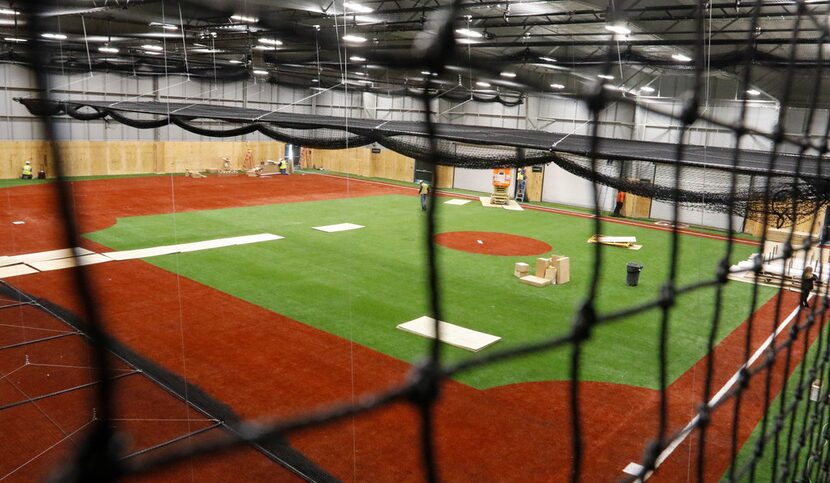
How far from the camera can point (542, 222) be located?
15.3 m

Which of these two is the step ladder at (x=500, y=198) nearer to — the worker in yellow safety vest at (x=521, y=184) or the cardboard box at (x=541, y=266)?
the worker in yellow safety vest at (x=521, y=184)

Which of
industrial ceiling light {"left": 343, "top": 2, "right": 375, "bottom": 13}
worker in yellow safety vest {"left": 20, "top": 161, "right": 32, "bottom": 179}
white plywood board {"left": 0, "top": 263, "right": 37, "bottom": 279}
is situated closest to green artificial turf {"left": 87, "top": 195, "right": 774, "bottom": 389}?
white plywood board {"left": 0, "top": 263, "right": 37, "bottom": 279}

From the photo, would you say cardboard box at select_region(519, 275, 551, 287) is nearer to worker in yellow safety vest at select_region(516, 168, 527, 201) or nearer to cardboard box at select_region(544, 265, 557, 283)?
cardboard box at select_region(544, 265, 557, 283)

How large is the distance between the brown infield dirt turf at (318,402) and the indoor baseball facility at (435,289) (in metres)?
0.03

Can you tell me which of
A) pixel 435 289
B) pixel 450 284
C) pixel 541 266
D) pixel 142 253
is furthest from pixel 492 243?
pixel 435 289

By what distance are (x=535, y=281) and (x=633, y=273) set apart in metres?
1.50

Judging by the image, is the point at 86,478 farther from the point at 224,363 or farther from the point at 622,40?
the point at 622,40

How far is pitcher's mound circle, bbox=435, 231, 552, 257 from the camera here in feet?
38.5

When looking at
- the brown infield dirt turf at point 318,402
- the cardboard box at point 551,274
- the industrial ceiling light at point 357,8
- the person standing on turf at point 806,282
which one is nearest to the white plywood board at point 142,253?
the brown infield dirt turf at point 318,402

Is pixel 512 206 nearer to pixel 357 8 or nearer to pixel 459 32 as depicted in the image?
pixel 357 8

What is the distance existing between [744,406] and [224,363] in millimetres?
4903

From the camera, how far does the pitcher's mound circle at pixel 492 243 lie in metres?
11.7

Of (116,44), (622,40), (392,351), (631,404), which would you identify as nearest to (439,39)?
(631,404)

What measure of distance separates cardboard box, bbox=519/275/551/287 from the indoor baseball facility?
0.11ft
